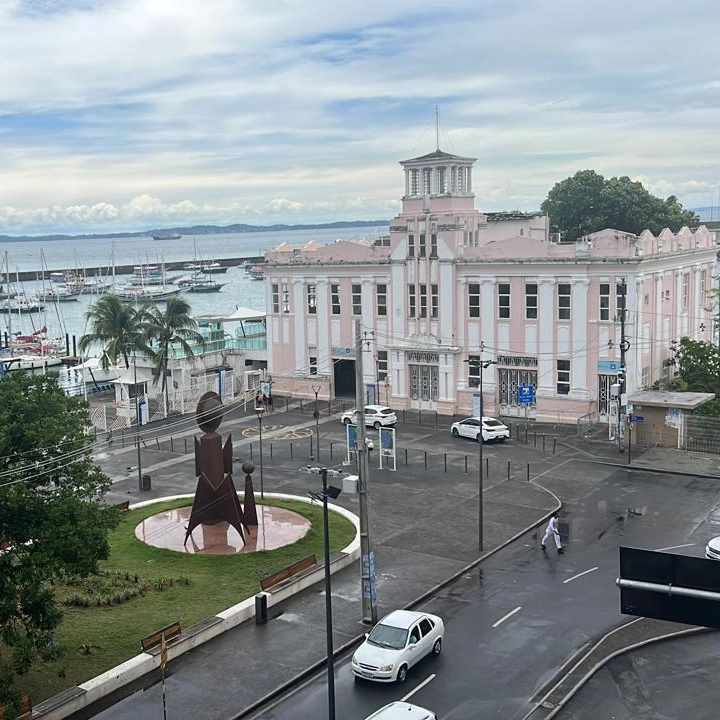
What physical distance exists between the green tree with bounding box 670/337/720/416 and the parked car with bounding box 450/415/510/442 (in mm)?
10237

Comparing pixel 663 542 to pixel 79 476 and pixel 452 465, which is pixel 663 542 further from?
pixel 79 476

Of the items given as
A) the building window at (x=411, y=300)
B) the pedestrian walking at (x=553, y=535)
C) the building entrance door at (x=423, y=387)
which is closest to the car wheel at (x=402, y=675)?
the pedestrian walking at (x=553, y=535)

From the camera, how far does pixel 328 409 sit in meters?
56.2

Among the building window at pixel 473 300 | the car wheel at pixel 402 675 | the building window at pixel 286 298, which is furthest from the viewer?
the building window at pixel 286 298

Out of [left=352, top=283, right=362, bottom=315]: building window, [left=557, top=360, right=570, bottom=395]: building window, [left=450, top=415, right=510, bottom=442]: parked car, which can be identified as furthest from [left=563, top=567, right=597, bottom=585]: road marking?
[left=352, top=283, right=362, bottom=315]: building window

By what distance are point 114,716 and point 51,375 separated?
7.70 meters

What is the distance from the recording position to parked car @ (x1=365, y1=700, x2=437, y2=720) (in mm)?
17859

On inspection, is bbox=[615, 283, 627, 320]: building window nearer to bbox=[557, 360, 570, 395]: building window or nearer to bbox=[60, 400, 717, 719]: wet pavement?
Answer: bbox=[557, 360, 570, 395]: building window

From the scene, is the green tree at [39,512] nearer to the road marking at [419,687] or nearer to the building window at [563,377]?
the road marking at [419,687]

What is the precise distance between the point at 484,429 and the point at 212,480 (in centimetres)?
1888

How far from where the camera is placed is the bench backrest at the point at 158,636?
2183 centimetres

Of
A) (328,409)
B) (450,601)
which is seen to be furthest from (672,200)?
(450,601)

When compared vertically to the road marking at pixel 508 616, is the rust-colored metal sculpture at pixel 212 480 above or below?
above

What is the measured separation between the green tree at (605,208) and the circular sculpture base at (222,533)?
53855 mm
